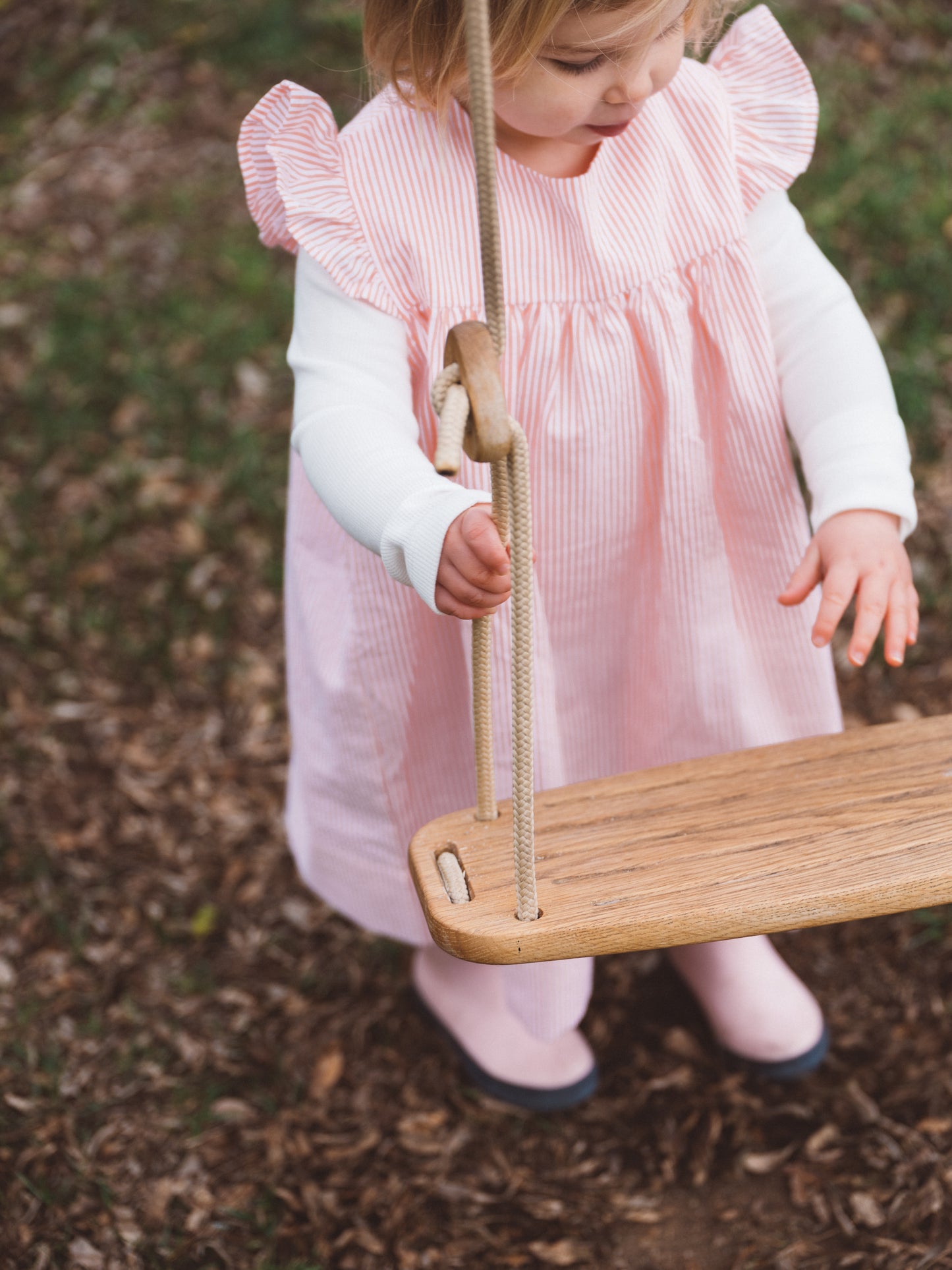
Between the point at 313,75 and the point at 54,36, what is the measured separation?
114 centimetres

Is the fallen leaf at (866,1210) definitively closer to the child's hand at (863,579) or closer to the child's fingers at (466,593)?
the child's hand at (863,579)

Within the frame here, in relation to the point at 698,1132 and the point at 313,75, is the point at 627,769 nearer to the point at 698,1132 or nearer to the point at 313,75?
the point at 698,1132

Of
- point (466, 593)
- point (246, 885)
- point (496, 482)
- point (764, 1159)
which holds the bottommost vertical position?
point (246, 885)

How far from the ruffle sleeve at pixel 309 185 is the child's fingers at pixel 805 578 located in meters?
0.56

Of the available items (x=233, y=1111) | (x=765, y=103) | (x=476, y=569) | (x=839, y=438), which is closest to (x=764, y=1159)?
(x=233, y=1111)

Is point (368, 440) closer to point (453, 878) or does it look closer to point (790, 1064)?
point (453, 878)

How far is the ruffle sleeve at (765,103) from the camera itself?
1.52 metres

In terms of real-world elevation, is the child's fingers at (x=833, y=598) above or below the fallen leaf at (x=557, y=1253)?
above

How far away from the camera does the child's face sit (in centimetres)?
123

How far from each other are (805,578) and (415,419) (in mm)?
502

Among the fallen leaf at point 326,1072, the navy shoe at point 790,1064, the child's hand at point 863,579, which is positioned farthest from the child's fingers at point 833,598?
the fallen leaf at point 326,1072

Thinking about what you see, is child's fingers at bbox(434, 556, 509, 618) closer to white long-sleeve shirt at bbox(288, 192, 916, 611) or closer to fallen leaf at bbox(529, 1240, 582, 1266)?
white long-sleeve shirt at bbox(288, 192, 916, 611)

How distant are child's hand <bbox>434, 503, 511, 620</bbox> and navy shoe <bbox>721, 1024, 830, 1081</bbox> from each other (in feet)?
4.10

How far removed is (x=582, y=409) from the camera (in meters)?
1.50
